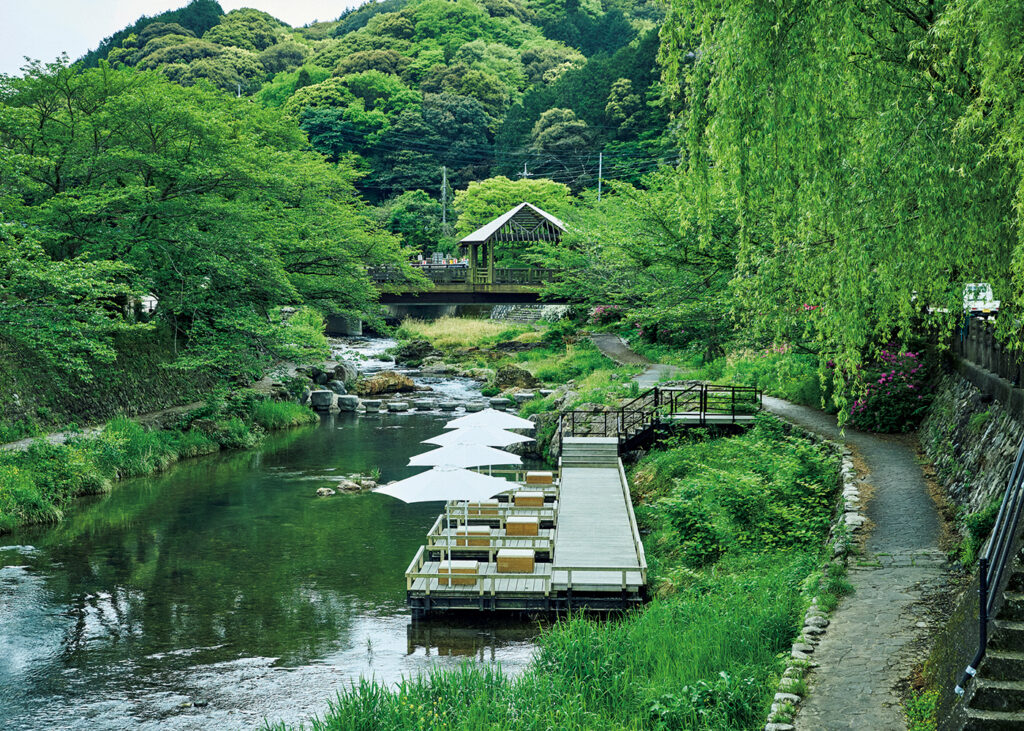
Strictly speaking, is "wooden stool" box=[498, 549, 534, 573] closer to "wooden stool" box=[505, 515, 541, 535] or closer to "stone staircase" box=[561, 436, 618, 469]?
"wooden stool" box=[505, 515, 541, 535]

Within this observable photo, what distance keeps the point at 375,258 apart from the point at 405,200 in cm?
3293

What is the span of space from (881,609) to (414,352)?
3835cm

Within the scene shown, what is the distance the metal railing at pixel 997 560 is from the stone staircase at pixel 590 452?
1593 cm

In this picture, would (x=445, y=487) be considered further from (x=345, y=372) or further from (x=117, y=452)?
(x=345, y=372)

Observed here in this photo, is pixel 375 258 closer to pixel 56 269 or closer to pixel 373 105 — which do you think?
pixel 56 269

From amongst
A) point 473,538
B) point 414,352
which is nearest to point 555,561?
point 473,538

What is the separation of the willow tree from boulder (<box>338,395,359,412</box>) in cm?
2755

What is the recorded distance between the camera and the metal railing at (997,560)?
21.0 ft

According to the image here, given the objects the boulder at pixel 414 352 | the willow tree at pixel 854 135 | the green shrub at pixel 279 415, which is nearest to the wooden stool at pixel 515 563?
the willow tree at pixel 854 135

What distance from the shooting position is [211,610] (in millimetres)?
14750

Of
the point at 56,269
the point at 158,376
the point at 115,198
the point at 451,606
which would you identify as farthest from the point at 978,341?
the point at 158,376

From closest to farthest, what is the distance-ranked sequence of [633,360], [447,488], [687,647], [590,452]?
[687,647] → [447,488] → [590,452] → [633,360]

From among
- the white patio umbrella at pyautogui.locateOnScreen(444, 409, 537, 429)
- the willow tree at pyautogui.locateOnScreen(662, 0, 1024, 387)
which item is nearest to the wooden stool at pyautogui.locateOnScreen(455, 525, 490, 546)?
the white patio umbrella at pyautogui.locateOnScreen(444, 409, 537, 429)

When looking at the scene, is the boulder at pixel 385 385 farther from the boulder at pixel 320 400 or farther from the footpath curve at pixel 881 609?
the footpath curve at pixel 881 609
